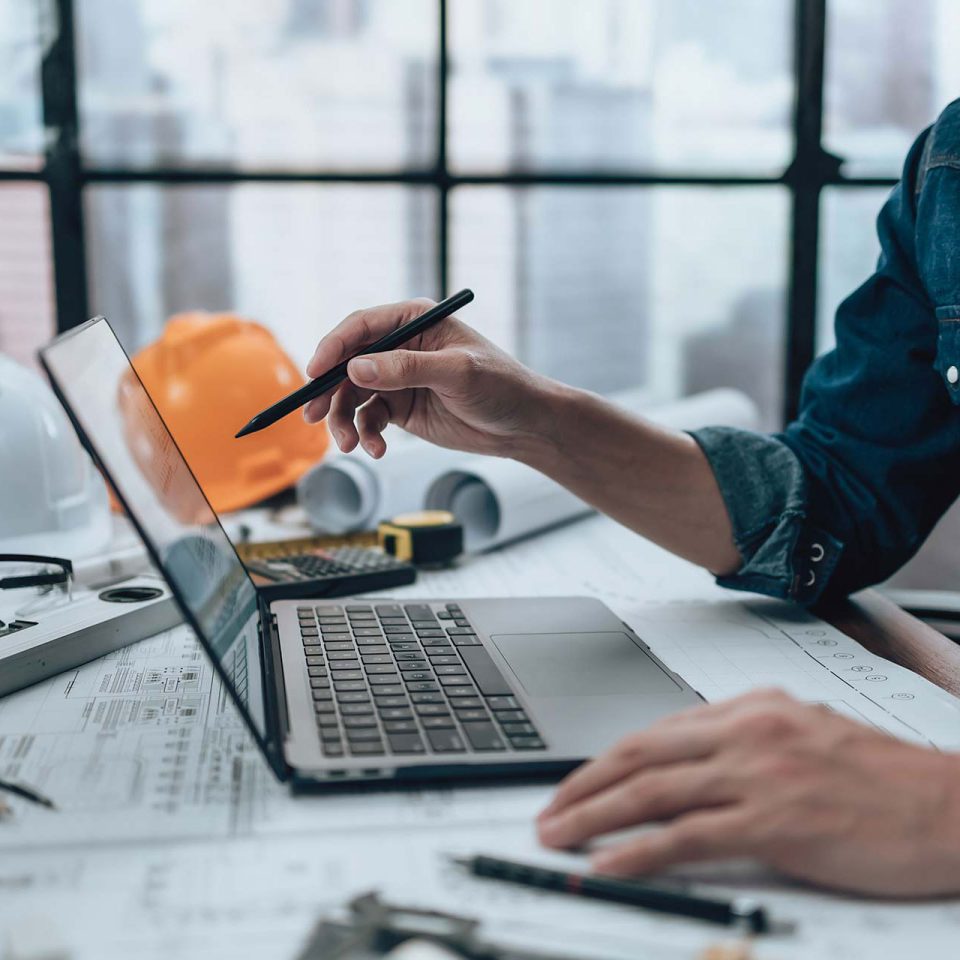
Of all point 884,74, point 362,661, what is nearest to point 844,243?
point 884,74

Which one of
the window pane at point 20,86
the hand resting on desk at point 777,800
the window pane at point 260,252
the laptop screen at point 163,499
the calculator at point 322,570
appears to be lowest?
the calculator at point 322,570

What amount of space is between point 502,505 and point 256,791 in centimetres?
64

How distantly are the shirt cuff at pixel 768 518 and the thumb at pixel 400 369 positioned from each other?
11.5 inches

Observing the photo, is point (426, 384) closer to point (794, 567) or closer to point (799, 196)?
point (794, 567)

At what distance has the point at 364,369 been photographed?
0.85 metres

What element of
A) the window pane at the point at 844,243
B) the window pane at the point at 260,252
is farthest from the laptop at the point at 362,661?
the window pane at the point at 844,243

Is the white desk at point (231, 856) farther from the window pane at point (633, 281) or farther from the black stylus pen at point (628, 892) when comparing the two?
the window pane at point (633, 281)

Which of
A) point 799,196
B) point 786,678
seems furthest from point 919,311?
point 799,196

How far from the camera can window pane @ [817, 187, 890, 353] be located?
77.5 inches

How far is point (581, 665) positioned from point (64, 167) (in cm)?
135

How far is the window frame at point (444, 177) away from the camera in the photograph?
1.73m

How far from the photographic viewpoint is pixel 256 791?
62 cm

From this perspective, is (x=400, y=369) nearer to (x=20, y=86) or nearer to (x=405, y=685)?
(x=405, y=685)

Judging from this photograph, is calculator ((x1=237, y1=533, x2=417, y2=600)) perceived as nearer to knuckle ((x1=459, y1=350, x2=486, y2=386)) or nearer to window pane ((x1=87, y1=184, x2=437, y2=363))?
knuckle ((x1=459, y1=350, x2=486, y2=386))
